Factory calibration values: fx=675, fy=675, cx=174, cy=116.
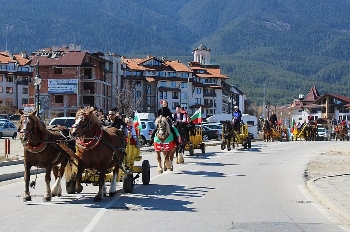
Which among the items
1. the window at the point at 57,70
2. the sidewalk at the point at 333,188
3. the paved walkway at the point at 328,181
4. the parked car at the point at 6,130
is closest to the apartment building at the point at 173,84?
the window at the point at 57,70

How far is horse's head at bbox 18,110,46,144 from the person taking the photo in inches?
560

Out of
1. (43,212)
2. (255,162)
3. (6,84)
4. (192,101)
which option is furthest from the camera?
(192,101)

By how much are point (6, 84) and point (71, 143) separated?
117 m

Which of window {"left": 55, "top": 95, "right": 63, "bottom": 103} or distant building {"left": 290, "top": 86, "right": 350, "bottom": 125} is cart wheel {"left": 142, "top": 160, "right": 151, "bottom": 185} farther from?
distant building {"left": 290, "top": 86, "right": 350, "bottom": 125}

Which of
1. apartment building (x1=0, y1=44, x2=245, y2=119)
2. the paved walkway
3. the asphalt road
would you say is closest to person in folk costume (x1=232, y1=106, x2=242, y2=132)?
the paved walkway

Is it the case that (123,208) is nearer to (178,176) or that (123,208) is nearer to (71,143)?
(71,143)

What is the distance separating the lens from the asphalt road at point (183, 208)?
12.4 m

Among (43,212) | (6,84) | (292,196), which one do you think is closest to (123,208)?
(43,212)

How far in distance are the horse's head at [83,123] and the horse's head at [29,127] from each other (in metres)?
0.69

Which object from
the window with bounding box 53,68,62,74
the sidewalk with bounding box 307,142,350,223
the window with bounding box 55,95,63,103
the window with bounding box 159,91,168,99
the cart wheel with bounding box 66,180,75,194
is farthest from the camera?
the window with bounding box 159,91,168,99

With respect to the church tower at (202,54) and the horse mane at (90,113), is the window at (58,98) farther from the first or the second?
the horse mane at (90,113)

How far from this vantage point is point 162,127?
22.8 meters

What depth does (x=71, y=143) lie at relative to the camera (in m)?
16.0

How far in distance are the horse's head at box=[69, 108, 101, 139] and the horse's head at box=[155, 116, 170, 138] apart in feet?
24.9
